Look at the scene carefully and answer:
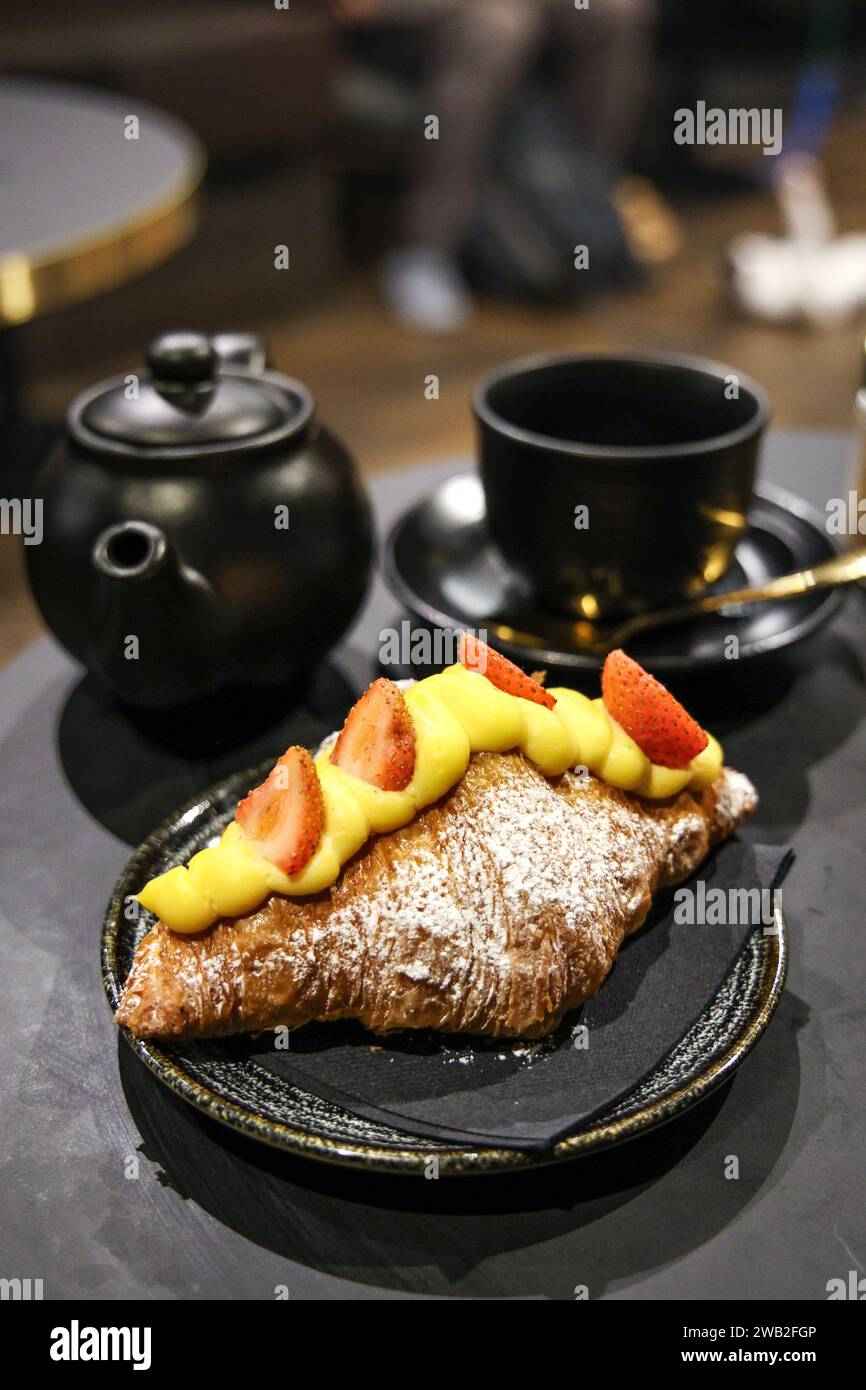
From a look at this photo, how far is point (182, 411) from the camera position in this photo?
0.93m

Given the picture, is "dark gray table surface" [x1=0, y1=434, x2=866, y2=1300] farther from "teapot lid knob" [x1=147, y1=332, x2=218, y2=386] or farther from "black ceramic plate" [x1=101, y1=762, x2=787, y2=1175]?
"teapot lid knob" [x1=147, y1=332, x2=218, y2=386]

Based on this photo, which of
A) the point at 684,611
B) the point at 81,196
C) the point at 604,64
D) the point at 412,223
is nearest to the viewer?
the point at 684,611

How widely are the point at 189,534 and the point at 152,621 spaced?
0.22 feet

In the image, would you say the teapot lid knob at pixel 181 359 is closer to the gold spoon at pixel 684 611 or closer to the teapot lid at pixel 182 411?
the teapot lid at pixel 182 411

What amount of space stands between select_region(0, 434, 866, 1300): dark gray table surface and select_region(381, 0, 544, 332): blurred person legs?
9.73 ft

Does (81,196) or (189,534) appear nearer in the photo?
(189,534)

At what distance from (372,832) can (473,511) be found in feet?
1.76

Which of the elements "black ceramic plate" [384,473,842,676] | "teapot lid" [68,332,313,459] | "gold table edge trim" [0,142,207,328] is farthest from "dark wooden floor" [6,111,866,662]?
"teapot lid" [68,332,313,459]

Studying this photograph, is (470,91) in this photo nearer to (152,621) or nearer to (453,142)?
(453,142)

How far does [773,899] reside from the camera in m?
0.76

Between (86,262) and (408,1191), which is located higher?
(86,262)

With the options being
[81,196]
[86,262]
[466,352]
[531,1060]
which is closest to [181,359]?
[531,1060]

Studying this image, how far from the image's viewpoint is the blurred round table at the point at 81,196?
170 centimetres
